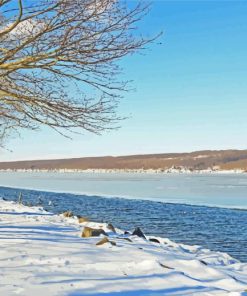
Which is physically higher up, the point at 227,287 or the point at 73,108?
the point at 73,108

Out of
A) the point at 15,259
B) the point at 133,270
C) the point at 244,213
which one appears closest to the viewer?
the point at 133,270

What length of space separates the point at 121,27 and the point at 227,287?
5478mm

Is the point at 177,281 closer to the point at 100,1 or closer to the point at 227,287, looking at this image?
the point at 227,287

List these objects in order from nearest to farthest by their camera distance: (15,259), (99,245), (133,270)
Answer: (133,270) → (15,259) → (99,245)

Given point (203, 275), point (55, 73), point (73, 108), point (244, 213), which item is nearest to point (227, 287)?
point (203, 275)

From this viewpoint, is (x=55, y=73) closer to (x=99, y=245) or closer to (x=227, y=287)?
(x=99, y=245)

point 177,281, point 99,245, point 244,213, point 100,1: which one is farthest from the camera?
point 244,213

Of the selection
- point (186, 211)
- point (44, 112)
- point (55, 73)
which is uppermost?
point (55, 73)

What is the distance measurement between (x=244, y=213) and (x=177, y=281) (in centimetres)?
2379

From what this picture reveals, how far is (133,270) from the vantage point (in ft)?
25.3

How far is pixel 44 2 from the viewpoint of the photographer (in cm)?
908

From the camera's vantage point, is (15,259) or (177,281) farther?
(15,259)

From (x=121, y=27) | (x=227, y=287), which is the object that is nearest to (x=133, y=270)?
(x=227, y=287)

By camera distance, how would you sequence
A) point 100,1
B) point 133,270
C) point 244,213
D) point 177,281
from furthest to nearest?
point 244,213
point 100,1
point 133,270
point 177,281
